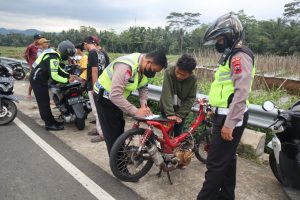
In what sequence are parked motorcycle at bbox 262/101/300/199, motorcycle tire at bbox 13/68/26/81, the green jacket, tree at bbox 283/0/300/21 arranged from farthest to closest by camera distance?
tree at bbox 283/0/300/21, motorcycle tire at bbox 13/68/26/81, the green jacket, parked motorcycle at bbox 262/101/300/199

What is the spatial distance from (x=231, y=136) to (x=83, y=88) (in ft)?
14.1

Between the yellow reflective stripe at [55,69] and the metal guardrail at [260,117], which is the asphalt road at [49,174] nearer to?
the yellow reflective stripe at [55,69]

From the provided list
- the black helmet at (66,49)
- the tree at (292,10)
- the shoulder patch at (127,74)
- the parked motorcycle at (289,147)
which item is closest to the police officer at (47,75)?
the black helmet at (66,49)

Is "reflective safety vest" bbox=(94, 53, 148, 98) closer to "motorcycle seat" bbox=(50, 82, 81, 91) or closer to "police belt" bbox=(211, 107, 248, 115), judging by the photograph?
"police belt" bbox=(211, 107, 248, 115)

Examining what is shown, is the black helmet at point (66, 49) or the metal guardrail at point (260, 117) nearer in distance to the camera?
the metal guardrail at point (260, 117)

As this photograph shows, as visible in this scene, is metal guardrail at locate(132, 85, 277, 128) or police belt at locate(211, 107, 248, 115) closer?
police belt at locate(211, 107, 248, 115)

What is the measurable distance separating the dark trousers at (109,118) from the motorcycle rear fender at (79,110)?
84.6 inches

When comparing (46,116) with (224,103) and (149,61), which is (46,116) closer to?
(149,61)

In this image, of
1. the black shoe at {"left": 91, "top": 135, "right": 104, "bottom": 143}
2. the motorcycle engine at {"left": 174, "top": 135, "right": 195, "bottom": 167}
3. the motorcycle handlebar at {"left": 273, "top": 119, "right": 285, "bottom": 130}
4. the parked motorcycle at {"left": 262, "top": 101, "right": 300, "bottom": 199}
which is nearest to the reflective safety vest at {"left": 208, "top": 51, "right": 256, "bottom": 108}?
the parked motorcycle at {"left": 262, "top": 101, "right": 300, "bottom": 199}

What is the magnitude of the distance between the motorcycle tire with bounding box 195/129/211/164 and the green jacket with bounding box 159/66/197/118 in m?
0.42

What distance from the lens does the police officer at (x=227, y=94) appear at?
292 cm

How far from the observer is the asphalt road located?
374cm

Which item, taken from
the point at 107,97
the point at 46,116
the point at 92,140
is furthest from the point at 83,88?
the point at 107,97

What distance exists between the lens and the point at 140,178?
166 inches
